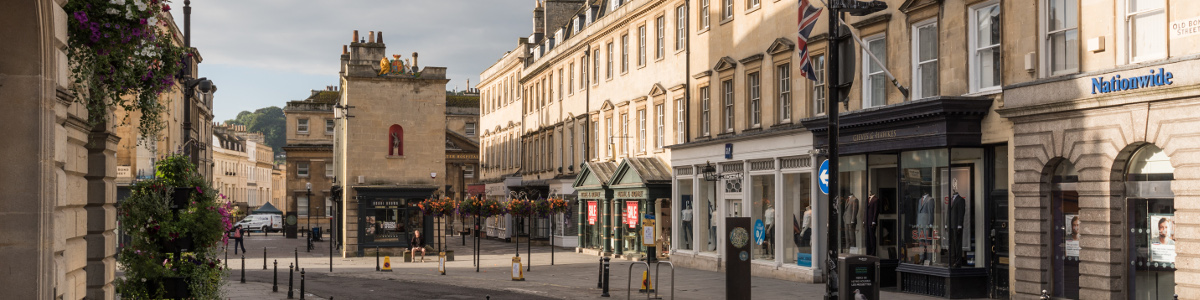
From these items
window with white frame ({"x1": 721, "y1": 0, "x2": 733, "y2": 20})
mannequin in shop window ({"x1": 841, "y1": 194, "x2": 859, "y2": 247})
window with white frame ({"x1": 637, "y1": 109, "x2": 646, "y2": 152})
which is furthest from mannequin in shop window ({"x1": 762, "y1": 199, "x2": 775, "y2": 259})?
window with white frame ({"x1": 637, "y1": 109, "x2": 646, "y2": 152})

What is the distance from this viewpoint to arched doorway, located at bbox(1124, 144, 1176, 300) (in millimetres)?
16578

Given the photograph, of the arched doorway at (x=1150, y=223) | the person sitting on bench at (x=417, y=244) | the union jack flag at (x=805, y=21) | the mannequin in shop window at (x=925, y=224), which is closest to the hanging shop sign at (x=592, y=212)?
the person sitting on bench at (x=417, y=244)

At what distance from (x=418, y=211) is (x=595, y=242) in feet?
23.6

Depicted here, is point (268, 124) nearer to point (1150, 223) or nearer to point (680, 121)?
point (680, 121)

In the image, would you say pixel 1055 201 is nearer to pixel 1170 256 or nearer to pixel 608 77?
pixel 1170 256

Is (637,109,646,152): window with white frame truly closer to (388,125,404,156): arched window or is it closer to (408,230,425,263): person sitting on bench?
(408,230,425,263): person sitting on bench

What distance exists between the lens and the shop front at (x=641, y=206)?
3691cm

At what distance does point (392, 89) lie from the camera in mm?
44750

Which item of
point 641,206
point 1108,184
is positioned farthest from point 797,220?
point 641,206

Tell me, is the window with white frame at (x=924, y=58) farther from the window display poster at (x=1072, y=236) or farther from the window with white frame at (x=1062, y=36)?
the window display poster at (x=1072, y=236)

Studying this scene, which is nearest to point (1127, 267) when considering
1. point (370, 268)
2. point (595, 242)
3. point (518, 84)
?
point (370, 268)

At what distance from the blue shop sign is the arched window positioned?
3169 centimetres

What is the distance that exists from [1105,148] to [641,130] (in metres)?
23.9

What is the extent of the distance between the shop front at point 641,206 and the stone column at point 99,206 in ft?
78.0
